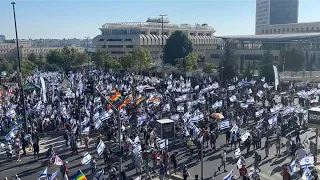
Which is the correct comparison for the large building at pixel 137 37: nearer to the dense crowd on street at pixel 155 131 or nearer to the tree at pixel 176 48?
the tree at pixel 176 48

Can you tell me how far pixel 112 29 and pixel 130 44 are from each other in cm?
1167

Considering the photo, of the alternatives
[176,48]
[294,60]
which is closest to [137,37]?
[176,48]

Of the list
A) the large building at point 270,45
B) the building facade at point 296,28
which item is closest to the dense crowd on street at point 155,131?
the large building at point 270,45

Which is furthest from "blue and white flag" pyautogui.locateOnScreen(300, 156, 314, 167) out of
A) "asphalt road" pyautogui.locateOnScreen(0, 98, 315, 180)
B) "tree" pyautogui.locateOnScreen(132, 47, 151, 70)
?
"tree" pyautogui.locateOnScreen(132, 47, 151, 70)

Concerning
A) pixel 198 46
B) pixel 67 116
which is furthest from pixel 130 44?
pixel 67 116

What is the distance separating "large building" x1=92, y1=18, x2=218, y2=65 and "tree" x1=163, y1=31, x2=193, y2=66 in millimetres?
20724

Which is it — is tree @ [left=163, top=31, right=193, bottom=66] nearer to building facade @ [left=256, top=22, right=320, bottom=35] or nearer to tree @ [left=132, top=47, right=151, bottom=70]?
tree @ [left=132, top=47, right=151, bottom=70]

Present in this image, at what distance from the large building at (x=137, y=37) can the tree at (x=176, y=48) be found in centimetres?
2072

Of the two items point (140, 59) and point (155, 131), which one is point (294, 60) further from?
point (155, 131)

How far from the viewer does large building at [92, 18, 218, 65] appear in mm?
117312

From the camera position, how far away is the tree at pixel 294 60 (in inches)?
2621

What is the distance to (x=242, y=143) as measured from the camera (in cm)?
2588

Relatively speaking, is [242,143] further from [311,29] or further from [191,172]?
[311,29]

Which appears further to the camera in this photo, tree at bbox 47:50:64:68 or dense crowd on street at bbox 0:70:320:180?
tree at bbox 47:50:64:68
